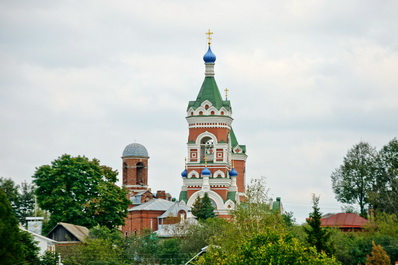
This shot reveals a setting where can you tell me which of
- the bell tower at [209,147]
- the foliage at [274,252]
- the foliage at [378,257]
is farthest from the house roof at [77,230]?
the bell tower at [209,147]

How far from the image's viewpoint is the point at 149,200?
372 ft

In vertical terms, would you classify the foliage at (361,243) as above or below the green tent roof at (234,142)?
below

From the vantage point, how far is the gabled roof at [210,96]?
95356mm

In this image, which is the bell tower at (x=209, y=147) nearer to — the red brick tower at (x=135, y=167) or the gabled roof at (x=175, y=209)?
the gabled roof at (x=175, y=209)

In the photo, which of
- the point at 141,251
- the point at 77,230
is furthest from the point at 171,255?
the point at 77,230

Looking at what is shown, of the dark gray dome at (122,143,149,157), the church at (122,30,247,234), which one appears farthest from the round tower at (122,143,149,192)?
the church at (122,30,247,234)

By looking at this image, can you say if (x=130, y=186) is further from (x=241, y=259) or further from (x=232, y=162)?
(x=241, y=259)

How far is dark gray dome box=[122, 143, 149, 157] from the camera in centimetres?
12125

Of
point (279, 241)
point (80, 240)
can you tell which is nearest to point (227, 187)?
point (80, 240)

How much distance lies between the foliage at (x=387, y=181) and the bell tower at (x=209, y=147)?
13.9 meters

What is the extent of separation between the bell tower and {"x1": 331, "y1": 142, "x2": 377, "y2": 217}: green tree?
10155 millimetres

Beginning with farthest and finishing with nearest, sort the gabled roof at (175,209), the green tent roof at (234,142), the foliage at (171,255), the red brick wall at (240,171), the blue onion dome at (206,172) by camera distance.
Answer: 1. the green tent roof at (234,142)
2. the red brick wall at (240,171)
3. the gabled roof at (175,209)
4. the blue onion dome at (206,172)
5. the foliage at (171,255)

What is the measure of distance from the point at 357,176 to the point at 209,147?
1509cm

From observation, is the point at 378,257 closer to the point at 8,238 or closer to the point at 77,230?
the point at 77,230
